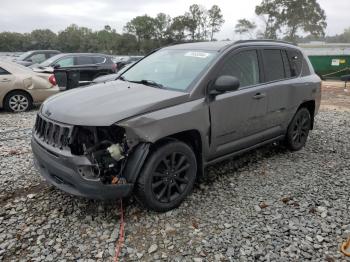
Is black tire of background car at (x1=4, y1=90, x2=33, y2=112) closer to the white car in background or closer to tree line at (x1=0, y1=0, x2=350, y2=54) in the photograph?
the white car in background

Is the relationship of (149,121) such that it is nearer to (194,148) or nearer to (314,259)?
(194,148)

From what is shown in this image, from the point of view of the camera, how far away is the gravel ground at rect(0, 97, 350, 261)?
3078 mm

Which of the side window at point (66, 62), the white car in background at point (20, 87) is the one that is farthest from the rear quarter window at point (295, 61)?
the side window at point (66, 62)

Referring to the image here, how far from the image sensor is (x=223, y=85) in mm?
3742

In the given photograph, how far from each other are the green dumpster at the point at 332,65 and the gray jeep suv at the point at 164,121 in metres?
17.1

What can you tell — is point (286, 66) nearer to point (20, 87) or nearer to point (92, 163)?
point (92, 163)

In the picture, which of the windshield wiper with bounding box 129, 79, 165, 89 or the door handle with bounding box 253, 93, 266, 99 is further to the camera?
the door handle with bounding box 253, 93, 266, 99

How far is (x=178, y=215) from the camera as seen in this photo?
144 inches

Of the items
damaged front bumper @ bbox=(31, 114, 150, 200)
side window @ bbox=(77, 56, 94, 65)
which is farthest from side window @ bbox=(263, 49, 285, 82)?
side window @ bbox=(77, 56, 94, 65)

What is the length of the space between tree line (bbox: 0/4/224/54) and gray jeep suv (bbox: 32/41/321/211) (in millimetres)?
49010

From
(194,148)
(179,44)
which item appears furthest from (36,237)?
(179,44)

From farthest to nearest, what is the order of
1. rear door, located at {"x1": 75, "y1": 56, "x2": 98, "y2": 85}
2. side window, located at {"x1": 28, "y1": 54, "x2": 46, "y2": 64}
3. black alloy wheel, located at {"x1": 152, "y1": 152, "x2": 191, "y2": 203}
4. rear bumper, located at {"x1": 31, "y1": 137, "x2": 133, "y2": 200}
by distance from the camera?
side window, located at {"x1": 28, "y1": 54, "x2": 46, "y2": 64} → rear door, located at {"x1": 75, "y1": 56, "x2": 98, "y2": 85} → black alloy wheel, located at {"x1": 152, "y1": 152, "x2": 191, "y2": 203} → rear bumper, located at {"x1": 31, "y1": 137, "x2": 133, "y2": 200}

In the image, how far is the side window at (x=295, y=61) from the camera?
17.6ft

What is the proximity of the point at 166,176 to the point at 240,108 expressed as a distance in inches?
53.1
